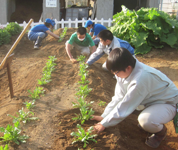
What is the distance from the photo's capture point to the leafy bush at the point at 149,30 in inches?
264

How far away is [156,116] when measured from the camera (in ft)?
7.79

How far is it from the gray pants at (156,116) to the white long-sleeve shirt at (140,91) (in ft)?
0.30

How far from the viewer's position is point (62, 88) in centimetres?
404

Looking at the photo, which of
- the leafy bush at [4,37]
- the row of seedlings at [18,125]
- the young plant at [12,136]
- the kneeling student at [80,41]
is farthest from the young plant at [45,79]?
the leafy bush at [4,37]

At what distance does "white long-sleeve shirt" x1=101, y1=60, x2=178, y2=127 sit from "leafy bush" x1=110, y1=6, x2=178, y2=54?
450 centimetres

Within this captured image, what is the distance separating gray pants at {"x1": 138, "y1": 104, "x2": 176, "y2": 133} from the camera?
2.37 metres

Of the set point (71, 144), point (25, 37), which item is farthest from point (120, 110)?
point (25, 37)

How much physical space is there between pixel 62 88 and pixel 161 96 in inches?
84.8

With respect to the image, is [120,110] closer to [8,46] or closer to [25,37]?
[8,46]

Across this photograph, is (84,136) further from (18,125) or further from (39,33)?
(39,33)

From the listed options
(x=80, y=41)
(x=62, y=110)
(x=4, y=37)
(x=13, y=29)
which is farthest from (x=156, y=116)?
(x=13, y=29)

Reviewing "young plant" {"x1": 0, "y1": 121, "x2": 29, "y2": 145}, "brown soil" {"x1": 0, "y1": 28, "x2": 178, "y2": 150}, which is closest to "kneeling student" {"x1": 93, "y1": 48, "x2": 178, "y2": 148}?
"brown soil" {"x1": 0, "y1": 28, "x2": 178, "y2": 150}

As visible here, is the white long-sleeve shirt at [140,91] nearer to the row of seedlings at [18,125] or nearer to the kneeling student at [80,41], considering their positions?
the row of seedlings at [18,125]

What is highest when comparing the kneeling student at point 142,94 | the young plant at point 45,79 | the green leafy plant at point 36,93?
the kneeling student at point 142,94
